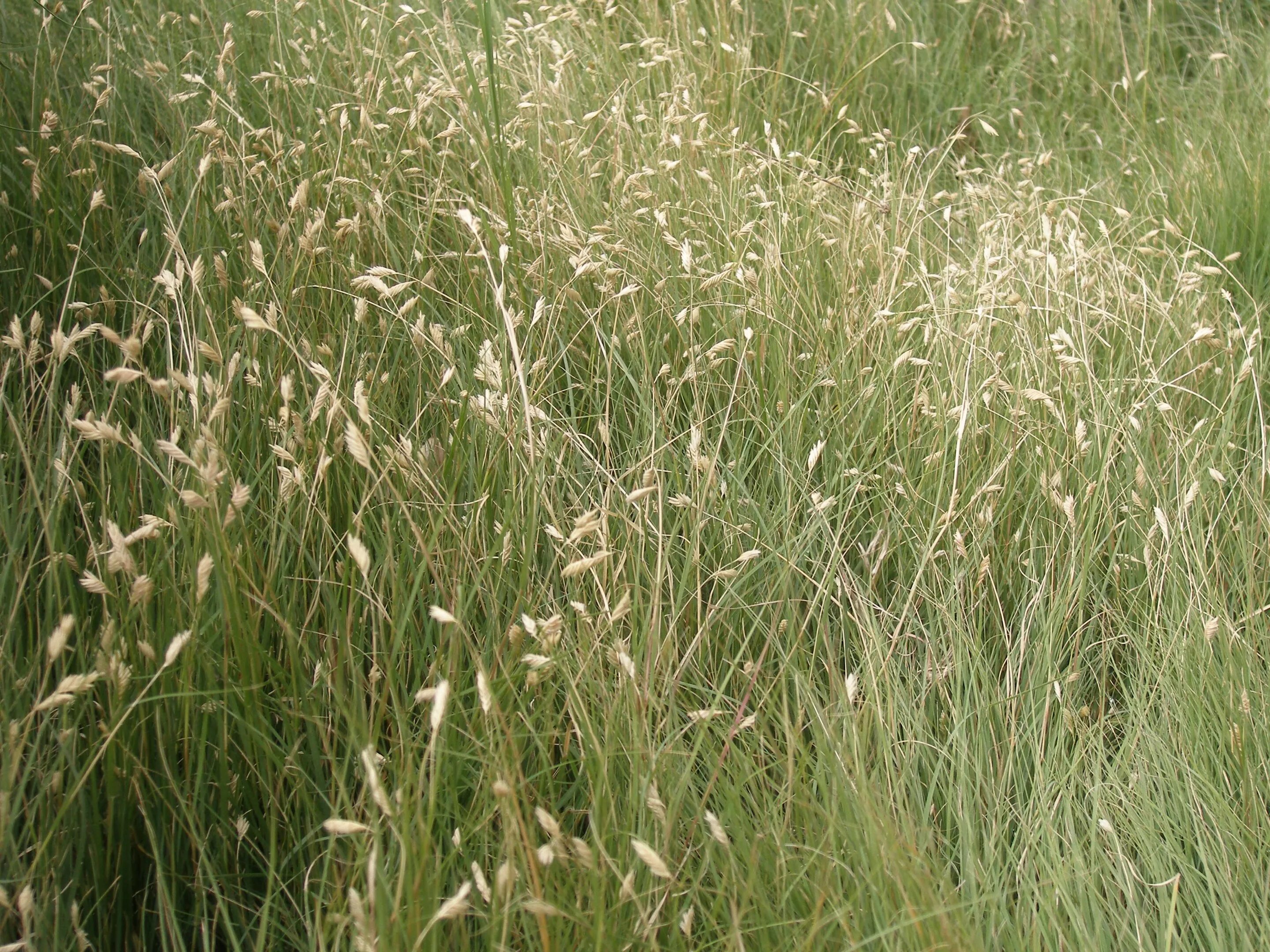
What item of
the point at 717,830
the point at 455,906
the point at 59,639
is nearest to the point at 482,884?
the point at 455,906

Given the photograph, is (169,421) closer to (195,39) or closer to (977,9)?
(195,39)

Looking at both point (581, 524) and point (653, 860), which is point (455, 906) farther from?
point (581, 524)

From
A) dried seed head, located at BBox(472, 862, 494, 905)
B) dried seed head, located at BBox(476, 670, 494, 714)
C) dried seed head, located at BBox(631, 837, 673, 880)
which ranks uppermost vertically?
dried seed head, located at BBox(476, 670, 494, 714)

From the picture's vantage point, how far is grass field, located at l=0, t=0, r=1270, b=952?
1161 mm

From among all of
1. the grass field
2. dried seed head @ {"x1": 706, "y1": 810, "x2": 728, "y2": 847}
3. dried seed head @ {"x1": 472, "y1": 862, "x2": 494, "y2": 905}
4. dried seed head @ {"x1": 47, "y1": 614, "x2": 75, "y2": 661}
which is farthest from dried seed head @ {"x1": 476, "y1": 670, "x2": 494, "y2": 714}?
dried seed head @ {"x1": 47, "y1": 614, "x2": 75, "y2": 661}

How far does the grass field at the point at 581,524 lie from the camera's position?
1.16 metres

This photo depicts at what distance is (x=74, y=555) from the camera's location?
4.64 feet

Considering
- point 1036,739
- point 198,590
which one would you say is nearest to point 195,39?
point 198,590

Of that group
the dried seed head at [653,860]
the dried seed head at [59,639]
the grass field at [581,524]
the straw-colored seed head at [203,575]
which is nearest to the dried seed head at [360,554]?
the grass field at [581,524]

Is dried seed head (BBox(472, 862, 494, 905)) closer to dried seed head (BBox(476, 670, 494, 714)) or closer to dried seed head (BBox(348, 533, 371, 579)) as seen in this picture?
dried seed head (BBox(476, 670, 494, 714))

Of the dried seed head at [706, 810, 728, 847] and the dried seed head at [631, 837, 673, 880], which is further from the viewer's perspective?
the dried seed head at [706, 810, 728, 847]

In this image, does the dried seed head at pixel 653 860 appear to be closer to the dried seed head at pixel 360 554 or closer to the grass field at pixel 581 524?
the grass field at pixel 581 524

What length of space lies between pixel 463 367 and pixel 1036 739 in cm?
107

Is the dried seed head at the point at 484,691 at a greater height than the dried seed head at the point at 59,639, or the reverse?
the dried seed head at the point at 59,639
